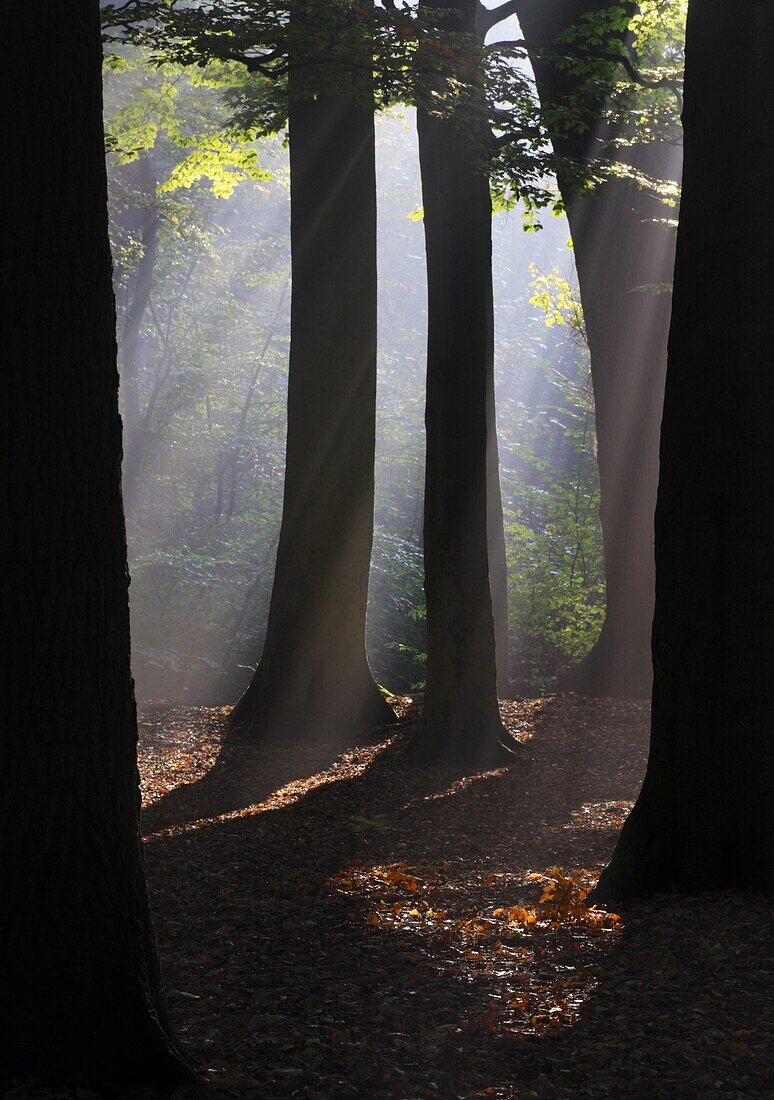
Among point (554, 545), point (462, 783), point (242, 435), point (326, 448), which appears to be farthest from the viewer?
point (242, 435)

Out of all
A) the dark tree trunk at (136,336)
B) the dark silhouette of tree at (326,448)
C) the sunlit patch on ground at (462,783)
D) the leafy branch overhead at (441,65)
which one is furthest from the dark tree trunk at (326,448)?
the dark tree trunk at (136,336)

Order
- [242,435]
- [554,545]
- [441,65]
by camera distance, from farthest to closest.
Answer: [242,435] < [554,545] < [441,65]

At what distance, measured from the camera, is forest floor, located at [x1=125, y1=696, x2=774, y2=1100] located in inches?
153

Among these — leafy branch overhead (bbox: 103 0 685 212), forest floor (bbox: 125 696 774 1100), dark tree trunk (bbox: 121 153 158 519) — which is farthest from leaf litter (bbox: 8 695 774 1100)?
dark tree trunk (bbox: 121 153 158 519)

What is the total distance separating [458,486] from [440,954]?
5.73 metres

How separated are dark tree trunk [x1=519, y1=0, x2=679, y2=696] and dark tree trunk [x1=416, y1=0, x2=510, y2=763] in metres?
3.32

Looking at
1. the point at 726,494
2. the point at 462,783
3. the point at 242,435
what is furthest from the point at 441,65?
the point at 242,435

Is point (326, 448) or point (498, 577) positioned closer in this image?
point (326, 448)

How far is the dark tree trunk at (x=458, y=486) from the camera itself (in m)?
10.3

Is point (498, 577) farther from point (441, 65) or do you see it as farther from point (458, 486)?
point (441, 65)

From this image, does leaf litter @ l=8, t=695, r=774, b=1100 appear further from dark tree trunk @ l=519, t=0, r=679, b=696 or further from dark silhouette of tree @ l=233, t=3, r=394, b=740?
dark tree trunk @ l=519, t=0, r=679, b=696

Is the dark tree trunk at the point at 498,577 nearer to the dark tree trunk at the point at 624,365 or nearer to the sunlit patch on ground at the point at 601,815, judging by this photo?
the dark tree trunk at the point at 624,365

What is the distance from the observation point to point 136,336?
99.9ft

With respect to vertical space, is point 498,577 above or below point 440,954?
above
